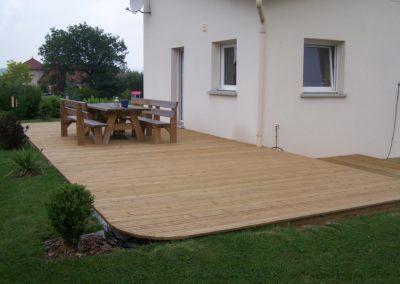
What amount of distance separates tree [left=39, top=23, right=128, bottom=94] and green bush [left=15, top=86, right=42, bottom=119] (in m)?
21.9

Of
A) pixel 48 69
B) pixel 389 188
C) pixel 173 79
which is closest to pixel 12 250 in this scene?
pixel 389 188

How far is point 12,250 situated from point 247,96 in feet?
20.9

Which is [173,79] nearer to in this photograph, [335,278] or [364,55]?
[364,55]

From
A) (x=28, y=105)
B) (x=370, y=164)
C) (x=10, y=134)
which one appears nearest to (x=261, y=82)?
(x=370, y=164)

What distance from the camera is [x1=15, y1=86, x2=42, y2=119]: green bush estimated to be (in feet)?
54.2

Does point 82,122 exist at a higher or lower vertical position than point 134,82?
lower

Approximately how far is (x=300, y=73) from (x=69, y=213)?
640cm

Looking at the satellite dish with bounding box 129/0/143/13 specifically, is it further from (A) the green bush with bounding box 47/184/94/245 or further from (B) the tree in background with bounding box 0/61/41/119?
(A) the green bush with bounding box 47/184/94/245

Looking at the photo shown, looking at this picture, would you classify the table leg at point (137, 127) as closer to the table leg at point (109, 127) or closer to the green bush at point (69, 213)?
the table leg at point (109, 127)

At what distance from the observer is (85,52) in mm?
39844

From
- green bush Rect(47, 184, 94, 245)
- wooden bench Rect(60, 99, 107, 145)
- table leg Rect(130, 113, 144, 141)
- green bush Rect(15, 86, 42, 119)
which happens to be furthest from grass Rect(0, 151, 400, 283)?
Result: green bush Rect(15, 86, 42, 119)

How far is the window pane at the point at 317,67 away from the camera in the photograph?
9734mm

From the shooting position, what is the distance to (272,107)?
30.2ft

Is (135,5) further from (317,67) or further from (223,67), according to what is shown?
(317,67)
